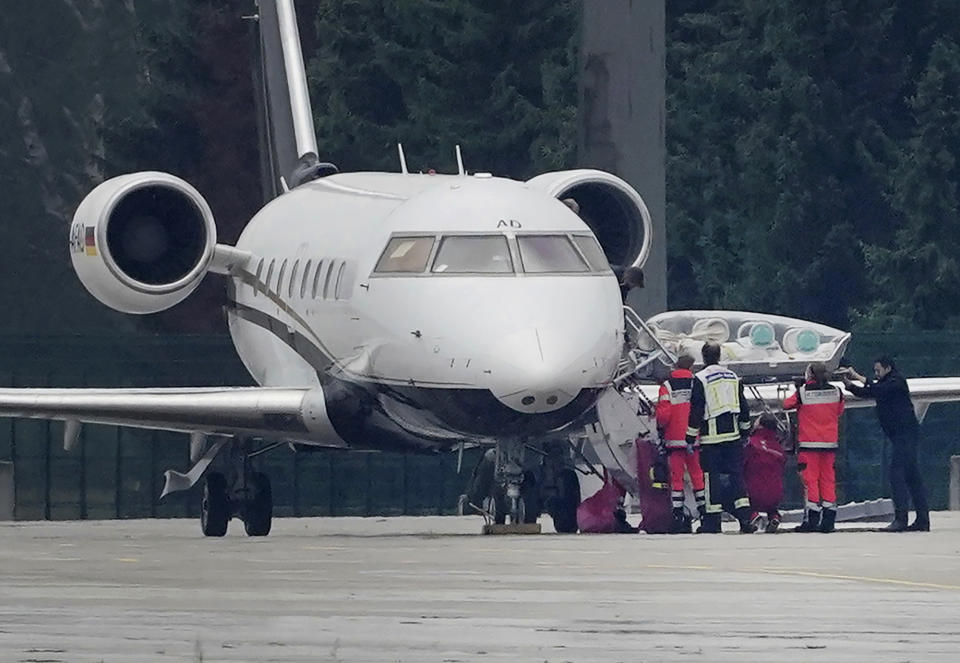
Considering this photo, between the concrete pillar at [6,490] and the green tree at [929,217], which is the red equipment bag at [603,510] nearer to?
the concrete pillar at [6,490]

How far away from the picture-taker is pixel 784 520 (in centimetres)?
2667

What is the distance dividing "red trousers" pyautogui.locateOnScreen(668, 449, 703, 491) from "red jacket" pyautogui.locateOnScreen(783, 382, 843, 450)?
887mm

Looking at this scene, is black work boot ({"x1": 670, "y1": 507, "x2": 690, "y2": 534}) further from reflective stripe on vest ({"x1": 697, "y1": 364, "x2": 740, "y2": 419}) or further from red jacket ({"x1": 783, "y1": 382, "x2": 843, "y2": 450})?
red jacket ({"x1": 783, "y1": 382, "x2": 843, "y2": 450})

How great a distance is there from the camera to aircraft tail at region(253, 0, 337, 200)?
29062 mm

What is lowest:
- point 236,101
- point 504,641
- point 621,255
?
point 504,641

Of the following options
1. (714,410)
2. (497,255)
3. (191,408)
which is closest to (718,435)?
(714,410)

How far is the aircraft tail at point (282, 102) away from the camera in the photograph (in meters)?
29.1

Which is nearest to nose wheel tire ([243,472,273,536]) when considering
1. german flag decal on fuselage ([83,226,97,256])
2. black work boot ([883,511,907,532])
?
german flag decal on fuselage ([83,226,97,256])

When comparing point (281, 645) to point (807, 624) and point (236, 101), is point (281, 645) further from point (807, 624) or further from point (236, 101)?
point (236, 101)

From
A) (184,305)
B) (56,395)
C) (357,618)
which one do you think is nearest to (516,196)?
(56,395)

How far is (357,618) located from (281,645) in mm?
1373

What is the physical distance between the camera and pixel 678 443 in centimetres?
2252

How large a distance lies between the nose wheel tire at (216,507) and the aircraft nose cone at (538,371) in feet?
18.5

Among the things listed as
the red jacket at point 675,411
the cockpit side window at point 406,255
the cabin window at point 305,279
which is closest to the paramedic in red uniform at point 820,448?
the red jacket at point 675,411
